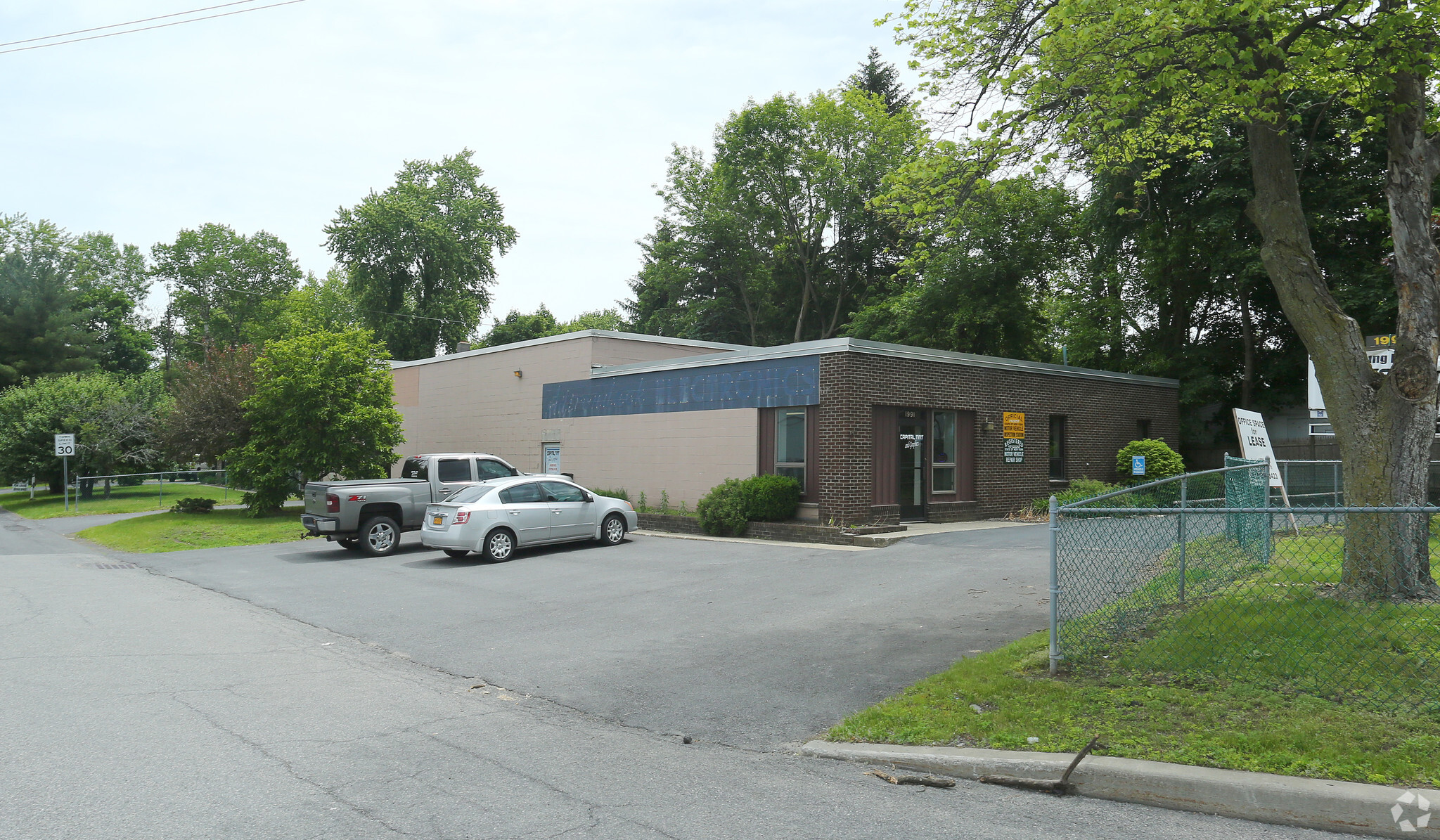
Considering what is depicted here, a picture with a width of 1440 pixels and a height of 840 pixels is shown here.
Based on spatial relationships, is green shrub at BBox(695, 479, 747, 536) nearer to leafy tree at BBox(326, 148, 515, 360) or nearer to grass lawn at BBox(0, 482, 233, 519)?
grass lawn at BBox(0, 482, 233, 519)

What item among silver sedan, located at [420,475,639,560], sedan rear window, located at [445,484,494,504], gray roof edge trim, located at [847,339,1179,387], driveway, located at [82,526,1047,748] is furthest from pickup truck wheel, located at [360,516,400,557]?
gray roof edge trim, located at [847,339,1179,387]

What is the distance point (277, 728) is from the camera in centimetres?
624

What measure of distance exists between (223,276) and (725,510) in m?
66.9

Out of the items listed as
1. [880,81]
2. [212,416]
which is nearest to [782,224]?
[880,81]

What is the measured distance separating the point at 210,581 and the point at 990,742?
13635mm

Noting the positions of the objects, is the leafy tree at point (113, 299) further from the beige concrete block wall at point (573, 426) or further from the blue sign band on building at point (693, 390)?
the blue sign band on building at point (693, 390)

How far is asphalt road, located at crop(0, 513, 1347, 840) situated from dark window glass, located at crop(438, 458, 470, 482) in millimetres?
5376

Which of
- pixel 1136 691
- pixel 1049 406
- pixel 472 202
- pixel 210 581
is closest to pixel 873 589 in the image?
pixel 1136 691

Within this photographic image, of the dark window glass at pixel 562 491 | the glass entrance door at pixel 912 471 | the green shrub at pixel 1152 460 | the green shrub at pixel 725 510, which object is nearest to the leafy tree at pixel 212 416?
the dark window glass at pixel 562 491

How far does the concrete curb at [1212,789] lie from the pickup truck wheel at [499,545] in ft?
37.0

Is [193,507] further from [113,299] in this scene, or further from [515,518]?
[113,299]

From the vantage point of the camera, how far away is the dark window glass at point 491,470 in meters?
20.2

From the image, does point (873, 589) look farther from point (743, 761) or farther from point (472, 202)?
point (472, 202)

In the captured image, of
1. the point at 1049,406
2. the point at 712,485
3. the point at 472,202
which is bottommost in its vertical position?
the point at 712,485
